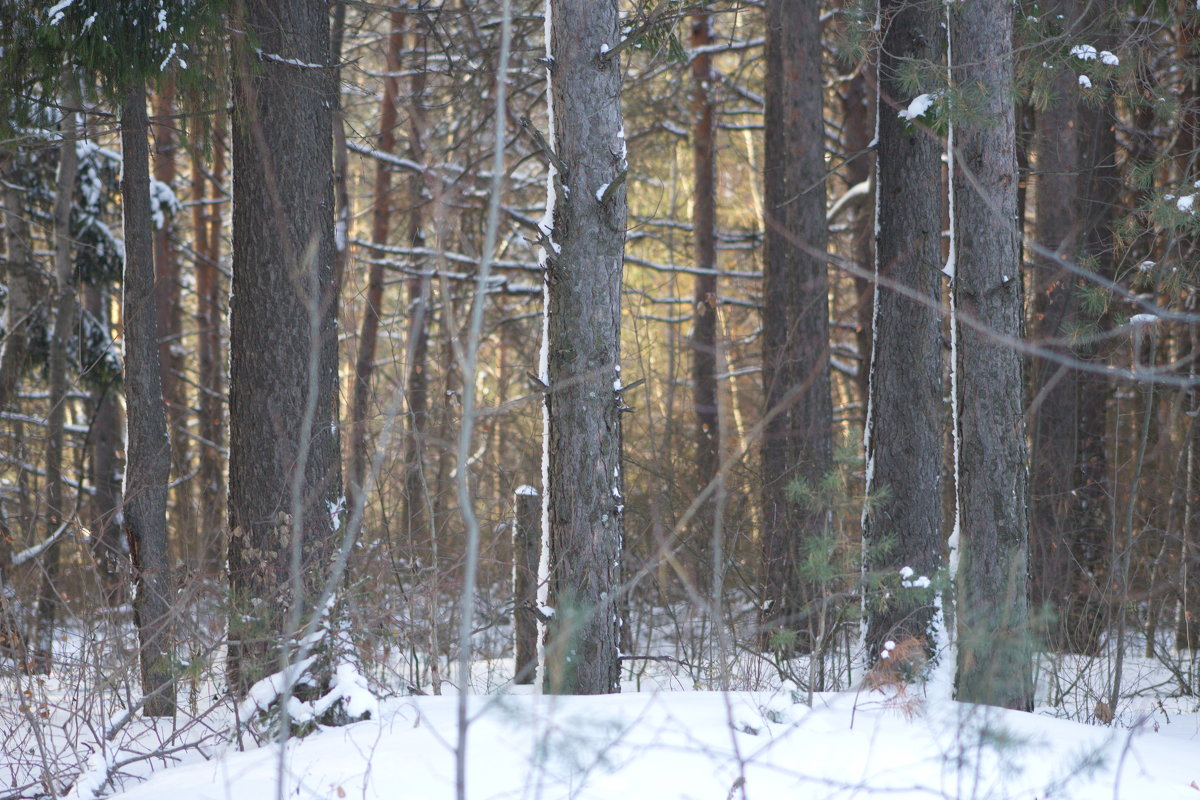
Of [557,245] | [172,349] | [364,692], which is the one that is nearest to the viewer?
[364,692]

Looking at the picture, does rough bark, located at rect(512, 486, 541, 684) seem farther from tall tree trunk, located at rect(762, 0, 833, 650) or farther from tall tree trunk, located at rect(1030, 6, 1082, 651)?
tall tree trunk, located at rect(1030, 6, 1082, 651)

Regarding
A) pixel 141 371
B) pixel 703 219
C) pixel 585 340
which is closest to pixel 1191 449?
pixel 703 219

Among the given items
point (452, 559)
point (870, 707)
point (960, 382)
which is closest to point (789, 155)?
point (960, 382)

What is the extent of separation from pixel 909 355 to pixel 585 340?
127 inches

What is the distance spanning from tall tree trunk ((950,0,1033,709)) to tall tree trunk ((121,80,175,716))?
184 inches

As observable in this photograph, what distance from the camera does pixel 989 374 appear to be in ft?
17.2

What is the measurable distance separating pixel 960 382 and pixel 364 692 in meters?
3.40

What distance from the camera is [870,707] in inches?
167

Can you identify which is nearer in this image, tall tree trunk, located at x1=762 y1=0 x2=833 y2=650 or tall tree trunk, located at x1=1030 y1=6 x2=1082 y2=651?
tall tree trunk, located at x1=762 y1=0 x2=833 y2=650

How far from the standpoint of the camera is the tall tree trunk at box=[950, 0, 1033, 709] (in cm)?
518

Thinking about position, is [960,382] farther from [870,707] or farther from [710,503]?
[710,503]

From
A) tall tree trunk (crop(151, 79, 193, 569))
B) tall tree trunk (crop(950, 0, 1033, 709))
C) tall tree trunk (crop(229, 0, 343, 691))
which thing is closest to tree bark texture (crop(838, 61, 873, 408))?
tall tree trunk (crop(950, 0, 1033, 709))

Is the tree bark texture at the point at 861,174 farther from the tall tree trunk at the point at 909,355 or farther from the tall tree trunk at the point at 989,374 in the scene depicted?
the tall tree trunk at the point at 989,374

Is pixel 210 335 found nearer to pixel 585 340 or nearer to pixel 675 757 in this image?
pixel 585 340
